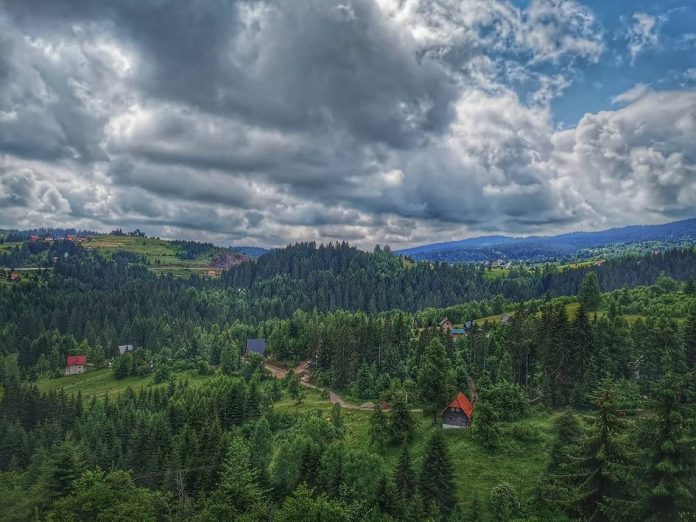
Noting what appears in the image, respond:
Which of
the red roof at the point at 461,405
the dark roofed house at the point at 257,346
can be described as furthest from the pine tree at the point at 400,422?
the dark roofed house at the point at 257,346

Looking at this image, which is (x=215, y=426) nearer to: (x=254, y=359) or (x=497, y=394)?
(x=497, y=394)

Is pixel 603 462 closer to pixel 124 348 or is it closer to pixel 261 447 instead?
pixel 261 447

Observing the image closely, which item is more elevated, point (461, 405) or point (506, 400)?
point (506, 400)

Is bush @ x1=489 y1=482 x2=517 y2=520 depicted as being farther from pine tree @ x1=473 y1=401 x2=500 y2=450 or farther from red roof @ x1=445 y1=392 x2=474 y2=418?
red roof @ x1=445 y1=392 x2=474 y2=418

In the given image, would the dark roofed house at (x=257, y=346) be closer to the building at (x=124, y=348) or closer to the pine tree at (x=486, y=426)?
the building at (x=124, y=348)

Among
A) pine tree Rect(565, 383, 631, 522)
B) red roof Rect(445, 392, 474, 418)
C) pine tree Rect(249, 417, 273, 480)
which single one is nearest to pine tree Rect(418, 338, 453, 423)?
red roof Rect(445, 392, 474, 418)

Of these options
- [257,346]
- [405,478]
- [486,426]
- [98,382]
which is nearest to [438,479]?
[405,478]

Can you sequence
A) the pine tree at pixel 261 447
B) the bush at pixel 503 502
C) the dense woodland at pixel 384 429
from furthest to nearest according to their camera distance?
1. the pine tree at pixel 261 447
2. the bush at pixel 503 502
3. the dense woodland at pixel 384 429
